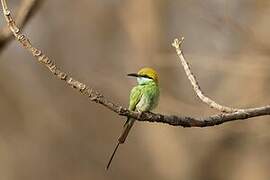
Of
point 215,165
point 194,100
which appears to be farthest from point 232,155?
point 194,100

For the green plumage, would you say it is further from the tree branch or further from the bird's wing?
the tree branch

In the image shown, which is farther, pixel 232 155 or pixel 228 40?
pixel 232 155

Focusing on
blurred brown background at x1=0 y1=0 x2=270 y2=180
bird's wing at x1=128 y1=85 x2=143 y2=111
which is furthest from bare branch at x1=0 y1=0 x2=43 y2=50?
blurred brown background at x1=0 y1=0 x2=270 y2=180

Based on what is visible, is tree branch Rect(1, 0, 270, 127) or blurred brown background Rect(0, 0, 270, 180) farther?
blurred brown background Rect(0, 0, 270, 180)

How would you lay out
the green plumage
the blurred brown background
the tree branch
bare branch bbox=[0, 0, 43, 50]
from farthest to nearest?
1. the blurred brown background
2. bare branch bbox=[0, 0, 43, 50]
3. the green plumage
4. the tree branch

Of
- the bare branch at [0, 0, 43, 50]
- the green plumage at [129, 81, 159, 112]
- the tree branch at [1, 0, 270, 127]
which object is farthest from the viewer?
the bare branch at [0, 0, 43, 50]

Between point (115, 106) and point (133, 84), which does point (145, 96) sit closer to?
point (115, 106)

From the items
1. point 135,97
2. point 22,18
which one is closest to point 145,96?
point 135,97

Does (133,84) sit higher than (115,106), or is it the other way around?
(133,84)

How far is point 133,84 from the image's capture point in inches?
298

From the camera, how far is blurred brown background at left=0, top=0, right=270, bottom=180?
21.1 ft

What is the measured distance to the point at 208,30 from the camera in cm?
693

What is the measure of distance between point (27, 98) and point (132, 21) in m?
3.85

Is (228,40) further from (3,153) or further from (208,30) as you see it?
(3,153)
